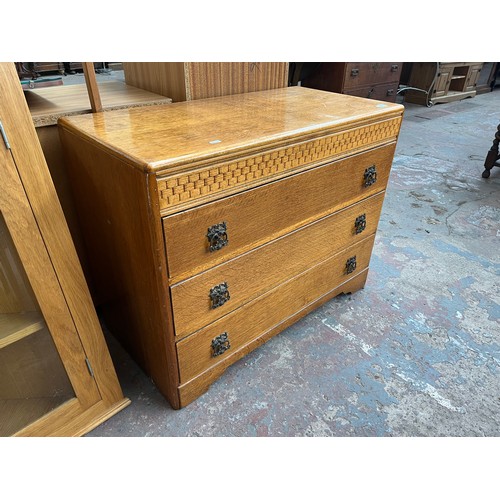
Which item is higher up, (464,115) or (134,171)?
(134,171)

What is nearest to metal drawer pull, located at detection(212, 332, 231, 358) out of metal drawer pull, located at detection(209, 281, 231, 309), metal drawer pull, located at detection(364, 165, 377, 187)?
metal drawer pull, located at detection(209, 281, 231, 309)

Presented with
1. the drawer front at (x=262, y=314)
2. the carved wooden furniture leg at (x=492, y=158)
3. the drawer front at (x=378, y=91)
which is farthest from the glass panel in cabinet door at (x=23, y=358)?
the drawer front at (x=378, y=91)

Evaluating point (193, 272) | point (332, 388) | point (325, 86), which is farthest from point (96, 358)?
point (325, 86)

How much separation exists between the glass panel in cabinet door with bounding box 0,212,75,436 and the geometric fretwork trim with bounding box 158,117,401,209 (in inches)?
17.7

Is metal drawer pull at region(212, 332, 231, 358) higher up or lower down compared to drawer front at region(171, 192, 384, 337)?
lower down

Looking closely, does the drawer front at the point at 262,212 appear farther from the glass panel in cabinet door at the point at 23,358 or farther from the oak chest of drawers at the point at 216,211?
the glass panel in cabinet door at the point at 23,358

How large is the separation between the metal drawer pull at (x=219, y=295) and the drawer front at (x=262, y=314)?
0.29 feet

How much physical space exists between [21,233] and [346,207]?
44.8 inches

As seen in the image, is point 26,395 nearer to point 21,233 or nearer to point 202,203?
point 21,233

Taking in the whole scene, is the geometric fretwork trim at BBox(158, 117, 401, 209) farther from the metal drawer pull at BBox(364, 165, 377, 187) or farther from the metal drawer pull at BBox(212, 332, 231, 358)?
the metal drawer pull at BBox(212, 332, 231, 358)

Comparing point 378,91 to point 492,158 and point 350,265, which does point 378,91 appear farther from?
point 350,265

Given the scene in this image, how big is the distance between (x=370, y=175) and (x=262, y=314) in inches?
27.9

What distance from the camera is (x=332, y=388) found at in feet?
4.84

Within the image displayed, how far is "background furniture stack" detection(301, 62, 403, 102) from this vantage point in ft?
12.4
